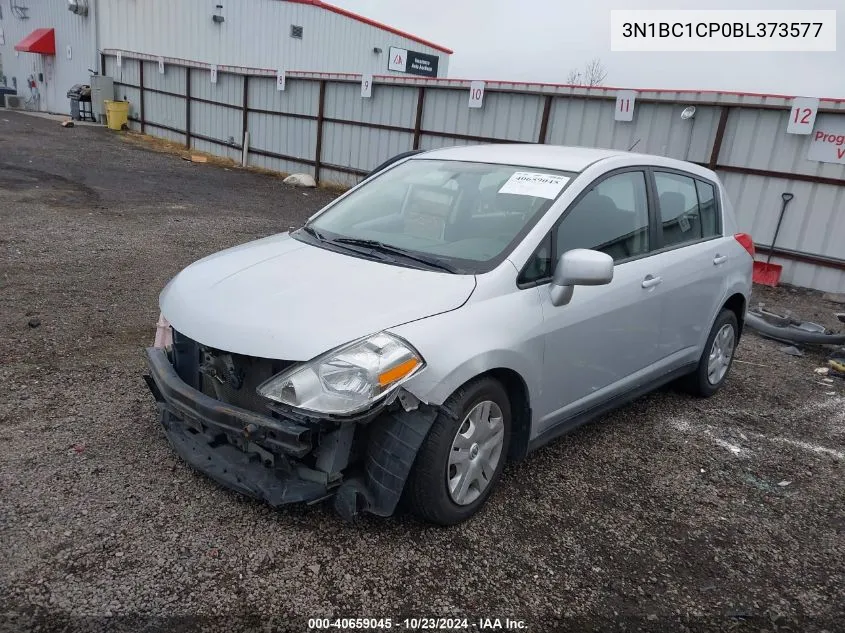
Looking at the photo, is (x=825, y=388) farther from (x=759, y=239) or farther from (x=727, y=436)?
(x=759, y=239)

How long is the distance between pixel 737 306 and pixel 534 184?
239cm

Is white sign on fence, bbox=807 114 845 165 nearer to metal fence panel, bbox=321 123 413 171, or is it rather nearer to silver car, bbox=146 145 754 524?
silver car, bbox=146 145 754 524

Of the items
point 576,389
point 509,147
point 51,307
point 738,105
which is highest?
point 738,105

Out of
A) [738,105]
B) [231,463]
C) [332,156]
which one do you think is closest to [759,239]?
[738,105]

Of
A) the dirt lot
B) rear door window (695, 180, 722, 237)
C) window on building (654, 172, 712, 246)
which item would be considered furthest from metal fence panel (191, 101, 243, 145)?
window on building (654, 172, 712, 246)

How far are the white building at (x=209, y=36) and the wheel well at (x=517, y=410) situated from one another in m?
22.9

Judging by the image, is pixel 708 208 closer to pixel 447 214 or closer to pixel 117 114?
pixel 447 214

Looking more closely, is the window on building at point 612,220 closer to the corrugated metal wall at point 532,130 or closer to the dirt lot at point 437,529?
the dirt lot at point 437,529

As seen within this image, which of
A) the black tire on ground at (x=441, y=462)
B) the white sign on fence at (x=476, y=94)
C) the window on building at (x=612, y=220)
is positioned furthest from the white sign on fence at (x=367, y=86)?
the black tire on ground at (x=441, y=462)

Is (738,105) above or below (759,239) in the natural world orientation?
above

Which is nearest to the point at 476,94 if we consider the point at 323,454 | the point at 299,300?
the point at 299,300

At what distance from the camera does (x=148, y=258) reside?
24.1 ft

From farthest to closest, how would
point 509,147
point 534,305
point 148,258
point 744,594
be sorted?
point 148,258
point 509,147
point 534,305
point 744,594

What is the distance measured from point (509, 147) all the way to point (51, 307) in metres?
3.97
